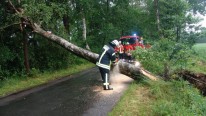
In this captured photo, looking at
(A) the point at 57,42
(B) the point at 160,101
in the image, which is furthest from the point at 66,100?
(A) the point at 57,42

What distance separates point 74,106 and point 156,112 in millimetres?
2706

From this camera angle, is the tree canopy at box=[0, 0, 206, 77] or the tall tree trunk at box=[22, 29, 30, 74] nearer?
the tree canopy at box=[0, 0, 206, 77]

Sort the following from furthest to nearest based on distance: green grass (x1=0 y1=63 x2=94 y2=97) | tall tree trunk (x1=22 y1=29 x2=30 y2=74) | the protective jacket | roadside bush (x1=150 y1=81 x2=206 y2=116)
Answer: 1. tall tree trunk (x1=22 y1=29 x2=30 y2=74)
2. green grass (x1=0 y1=63 x2=94 y2=97)
3. the protective jacket
4. roadside bush (x1=150 y1=81 x2=206 y2=116)

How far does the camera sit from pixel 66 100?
1000 cm

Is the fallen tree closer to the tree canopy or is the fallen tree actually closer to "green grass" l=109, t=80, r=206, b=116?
the tree canopy

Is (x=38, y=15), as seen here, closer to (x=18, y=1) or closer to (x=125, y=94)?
(x=18, y=1)

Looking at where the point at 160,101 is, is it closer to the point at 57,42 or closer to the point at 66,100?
the point at 66,100

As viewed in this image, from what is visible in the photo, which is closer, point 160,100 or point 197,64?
point 160,100

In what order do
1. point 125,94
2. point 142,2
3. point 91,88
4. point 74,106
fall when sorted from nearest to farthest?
point 74,106 → point 125,94 → point 91,88 → point 142,2

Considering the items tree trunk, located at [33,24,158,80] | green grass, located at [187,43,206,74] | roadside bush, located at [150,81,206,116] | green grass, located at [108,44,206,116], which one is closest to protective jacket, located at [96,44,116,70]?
tree trunk, located at [33,24,158,80]

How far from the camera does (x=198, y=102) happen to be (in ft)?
30.6

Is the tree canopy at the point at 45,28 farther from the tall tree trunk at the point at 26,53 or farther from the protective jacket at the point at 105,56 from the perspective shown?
the protective jacket at the point at 105,56

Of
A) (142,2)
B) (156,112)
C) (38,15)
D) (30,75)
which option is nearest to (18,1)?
(38,15)

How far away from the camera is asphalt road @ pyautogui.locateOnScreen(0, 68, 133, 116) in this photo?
8.66 metres
